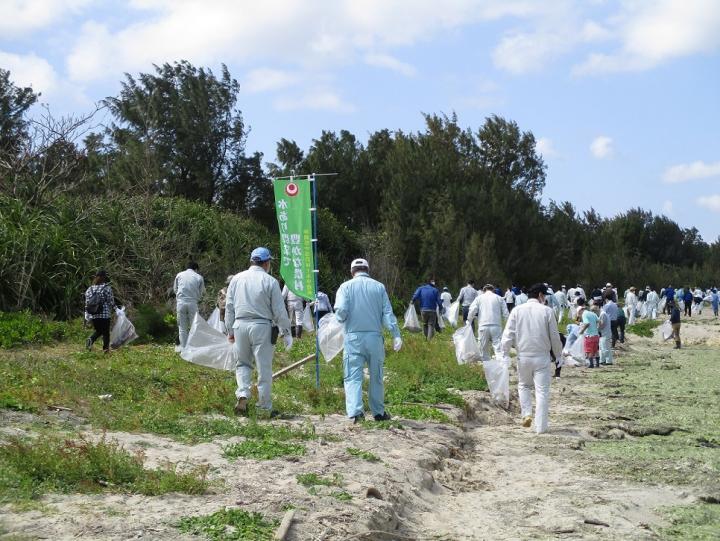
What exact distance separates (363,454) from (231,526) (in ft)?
8.56

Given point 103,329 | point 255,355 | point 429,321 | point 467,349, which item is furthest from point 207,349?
point 429,321

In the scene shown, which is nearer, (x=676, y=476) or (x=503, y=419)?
(x=676, y=476)

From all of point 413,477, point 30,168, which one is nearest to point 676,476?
point 413,477

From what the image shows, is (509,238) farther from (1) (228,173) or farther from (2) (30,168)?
(2) (30,168)

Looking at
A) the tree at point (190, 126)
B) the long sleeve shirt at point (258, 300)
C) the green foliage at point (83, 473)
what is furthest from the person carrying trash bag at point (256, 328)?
the tree at point (190, 126)

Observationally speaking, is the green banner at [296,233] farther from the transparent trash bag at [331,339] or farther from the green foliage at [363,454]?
the green foliage at [363,454]

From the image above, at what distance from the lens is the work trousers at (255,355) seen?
9961mm

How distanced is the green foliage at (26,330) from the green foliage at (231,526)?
37.6 ft

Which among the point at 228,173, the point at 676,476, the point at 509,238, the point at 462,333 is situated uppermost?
the point at 228,173

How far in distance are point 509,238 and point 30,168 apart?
33247mm

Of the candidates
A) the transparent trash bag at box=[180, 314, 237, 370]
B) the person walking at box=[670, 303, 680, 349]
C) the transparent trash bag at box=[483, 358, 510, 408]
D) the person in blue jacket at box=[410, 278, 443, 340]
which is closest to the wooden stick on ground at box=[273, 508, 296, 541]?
the transparent trash bag at box=[180, 314, 237, 370]

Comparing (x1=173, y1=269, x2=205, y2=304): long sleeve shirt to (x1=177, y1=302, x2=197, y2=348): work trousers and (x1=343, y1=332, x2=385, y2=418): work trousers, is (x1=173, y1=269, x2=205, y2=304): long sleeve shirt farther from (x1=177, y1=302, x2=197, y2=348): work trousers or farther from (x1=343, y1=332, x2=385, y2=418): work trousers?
(x1=343, y1=332, x2=385, y2=418): work trousers

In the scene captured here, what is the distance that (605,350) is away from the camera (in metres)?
21.2

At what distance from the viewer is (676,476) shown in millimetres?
8500
